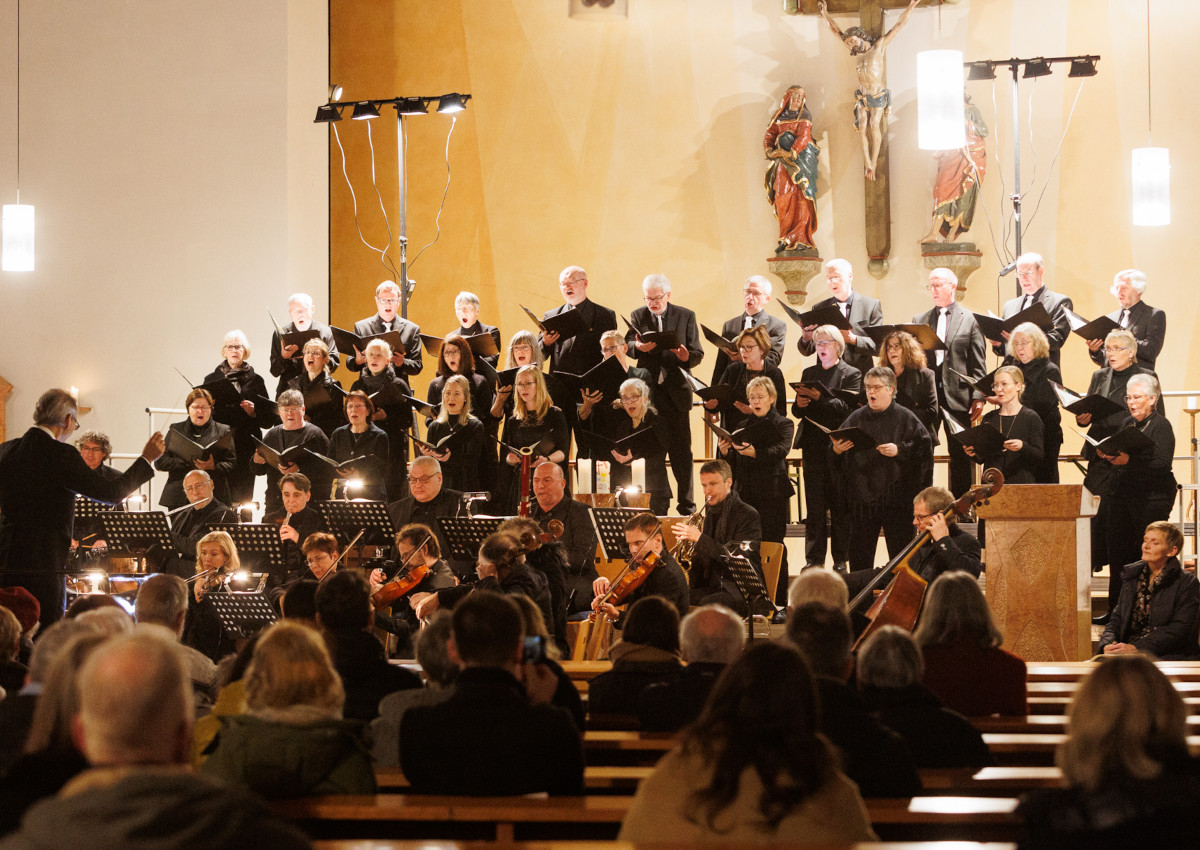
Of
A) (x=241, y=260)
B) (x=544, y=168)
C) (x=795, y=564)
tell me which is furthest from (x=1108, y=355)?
(x=241, y=260)

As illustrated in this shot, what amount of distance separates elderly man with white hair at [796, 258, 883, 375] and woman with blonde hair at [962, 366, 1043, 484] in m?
0.83

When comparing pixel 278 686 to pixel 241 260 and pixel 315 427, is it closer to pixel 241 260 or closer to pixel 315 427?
pixel 315 427

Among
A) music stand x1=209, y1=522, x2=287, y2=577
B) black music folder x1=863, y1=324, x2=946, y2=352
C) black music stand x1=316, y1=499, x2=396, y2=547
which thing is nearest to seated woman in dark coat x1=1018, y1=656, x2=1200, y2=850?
black music stand x1=316, y1=499, x2=396, y2=547

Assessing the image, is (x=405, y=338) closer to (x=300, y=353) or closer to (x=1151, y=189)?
(x=300, y=353)

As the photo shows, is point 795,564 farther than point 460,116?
No

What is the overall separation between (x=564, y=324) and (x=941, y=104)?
2.81m

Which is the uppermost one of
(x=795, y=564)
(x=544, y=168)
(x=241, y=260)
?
(x=544, y=168)

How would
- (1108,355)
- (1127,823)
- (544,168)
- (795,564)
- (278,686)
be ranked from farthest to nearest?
(544,168) < (795,564) < (1108,355) < (278,686) < (1127,823)

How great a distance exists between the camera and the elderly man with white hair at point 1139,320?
7.64 metres

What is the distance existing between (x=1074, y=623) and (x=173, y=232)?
719 centimetres

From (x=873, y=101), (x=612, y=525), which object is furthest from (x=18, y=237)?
(x=873, y=101)

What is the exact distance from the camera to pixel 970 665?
353 centimetres

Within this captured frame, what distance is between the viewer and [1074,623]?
5.82 m

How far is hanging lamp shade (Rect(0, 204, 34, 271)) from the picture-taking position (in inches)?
361
